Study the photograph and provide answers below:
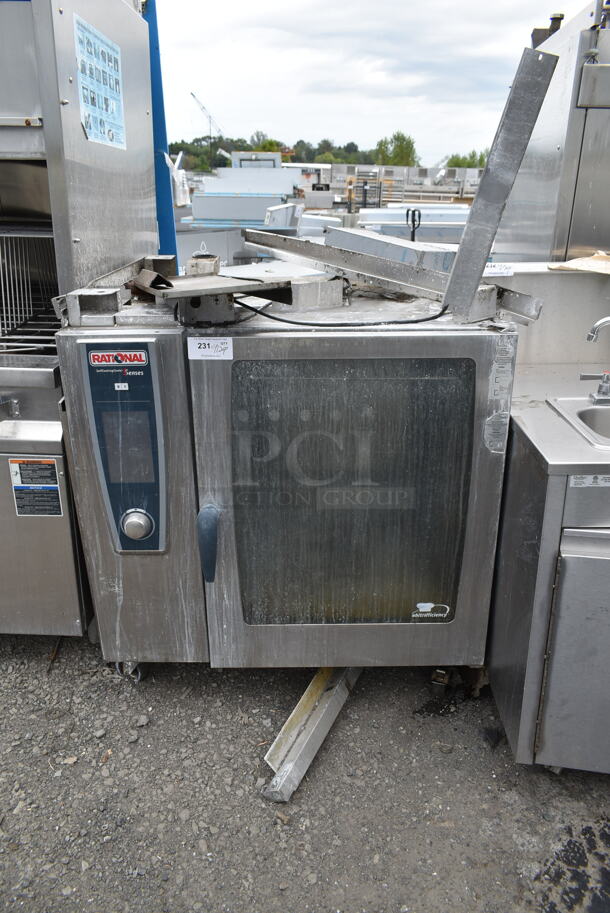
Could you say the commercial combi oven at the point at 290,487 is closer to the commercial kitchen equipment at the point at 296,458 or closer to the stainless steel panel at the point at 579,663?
the commercial kitchen equipment at the point at 296,458

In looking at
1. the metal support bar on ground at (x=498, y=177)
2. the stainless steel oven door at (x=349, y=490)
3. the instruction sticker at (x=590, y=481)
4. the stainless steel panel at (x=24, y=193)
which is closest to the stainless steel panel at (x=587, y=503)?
the instruction sticker at (x=590, y=481)

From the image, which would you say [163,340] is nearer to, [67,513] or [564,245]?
[67,513]

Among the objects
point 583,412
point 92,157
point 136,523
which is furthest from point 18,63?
point 583,412

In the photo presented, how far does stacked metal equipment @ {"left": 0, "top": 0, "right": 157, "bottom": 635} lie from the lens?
1675 millimetres

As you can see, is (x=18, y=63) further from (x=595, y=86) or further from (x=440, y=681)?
(x=440, y=681)

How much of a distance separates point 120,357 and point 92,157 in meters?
0.77

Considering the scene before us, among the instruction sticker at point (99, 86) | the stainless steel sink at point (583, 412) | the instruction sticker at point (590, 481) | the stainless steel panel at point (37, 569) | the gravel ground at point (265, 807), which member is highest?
the instruction sticker at point (99, 86)

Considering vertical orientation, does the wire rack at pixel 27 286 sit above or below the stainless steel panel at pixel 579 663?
above

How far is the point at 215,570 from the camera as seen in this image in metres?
1.69

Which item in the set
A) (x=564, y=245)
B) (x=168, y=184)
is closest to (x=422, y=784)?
→ (x=564, y=245)

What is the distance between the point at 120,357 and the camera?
1.50m

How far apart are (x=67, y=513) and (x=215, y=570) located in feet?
1.48

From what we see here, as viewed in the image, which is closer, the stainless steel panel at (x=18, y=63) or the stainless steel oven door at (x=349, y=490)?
the stainless steel oven door at (x=349, y=490)

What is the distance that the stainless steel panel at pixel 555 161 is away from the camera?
7.15ft
